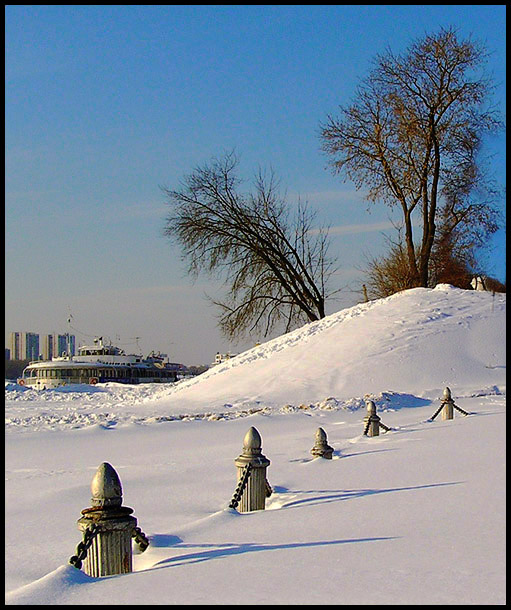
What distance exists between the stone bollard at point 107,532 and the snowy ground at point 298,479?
209 mm

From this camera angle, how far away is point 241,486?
6.12m

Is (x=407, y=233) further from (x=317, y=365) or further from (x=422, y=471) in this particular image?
(x=422, y=471)

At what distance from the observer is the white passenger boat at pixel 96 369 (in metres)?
39.6

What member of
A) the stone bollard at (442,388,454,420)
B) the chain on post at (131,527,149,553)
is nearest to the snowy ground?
the chain on post at (131,527,149,553)

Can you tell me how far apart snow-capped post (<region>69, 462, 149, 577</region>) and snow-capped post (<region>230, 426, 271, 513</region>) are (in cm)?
188

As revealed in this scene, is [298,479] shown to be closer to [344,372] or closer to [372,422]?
[372,422]

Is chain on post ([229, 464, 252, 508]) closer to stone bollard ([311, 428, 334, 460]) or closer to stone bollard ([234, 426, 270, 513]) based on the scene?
stone bollard ([234, 426, 270, 513])

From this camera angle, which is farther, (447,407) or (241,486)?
(447,407)

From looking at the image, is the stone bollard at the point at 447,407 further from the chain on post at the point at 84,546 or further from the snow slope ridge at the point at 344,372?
the chain on post at the point at 84,546

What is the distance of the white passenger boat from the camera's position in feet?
130

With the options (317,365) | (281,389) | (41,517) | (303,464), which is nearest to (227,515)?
(41,517)

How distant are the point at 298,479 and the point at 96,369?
3592cm

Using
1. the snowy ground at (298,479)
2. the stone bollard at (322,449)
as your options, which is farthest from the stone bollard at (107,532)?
the stone bollard at (322,449)

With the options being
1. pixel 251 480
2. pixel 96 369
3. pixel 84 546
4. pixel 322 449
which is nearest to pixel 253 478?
pixel 251 480
